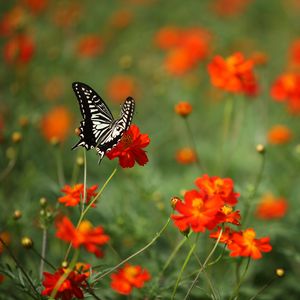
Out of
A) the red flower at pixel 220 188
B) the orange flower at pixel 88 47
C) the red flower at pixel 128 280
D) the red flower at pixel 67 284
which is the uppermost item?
the orange flower at pixel 88 47

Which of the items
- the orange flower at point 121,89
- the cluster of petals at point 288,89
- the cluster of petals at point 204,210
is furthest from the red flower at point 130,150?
the orange flower at point 121,89

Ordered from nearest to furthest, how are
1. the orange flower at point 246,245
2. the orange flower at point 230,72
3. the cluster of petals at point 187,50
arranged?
the orange flower at point 246,245 < the orange flower at point 230,72 < the cluster of petals at point 187,50

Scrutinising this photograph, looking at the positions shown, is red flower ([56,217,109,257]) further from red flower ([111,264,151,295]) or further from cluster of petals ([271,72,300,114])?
cluster of petals ([271,72,300,114])

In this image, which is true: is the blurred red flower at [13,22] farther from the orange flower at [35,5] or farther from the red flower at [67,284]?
the red flower at [67,284]

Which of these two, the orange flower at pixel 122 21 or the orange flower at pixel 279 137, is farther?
the orange flower at pixel 122 21

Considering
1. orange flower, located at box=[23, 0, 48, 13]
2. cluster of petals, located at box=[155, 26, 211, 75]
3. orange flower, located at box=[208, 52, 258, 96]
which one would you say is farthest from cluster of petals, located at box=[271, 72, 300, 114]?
orange flower, located at box=[23, 0, 48, 13]

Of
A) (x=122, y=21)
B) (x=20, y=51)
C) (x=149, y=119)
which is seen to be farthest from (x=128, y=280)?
(x=122, y=21)

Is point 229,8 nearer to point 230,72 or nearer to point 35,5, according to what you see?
point 35,5
